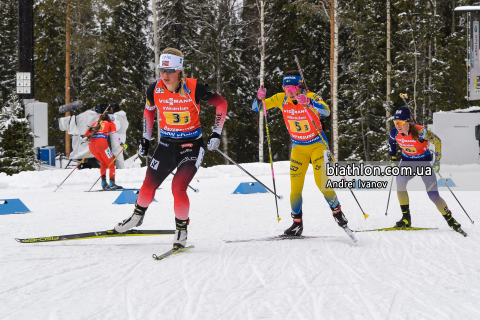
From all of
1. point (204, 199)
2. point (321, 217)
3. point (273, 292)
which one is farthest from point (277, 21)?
point (273, 292)

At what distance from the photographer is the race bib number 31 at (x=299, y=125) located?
531 cm

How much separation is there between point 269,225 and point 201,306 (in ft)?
11.6

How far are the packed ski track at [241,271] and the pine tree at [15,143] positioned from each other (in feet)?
24.5

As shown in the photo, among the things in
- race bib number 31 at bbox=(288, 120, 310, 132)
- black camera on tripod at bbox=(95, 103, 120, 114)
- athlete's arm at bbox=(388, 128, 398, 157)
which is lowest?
athlete's arm at bbox=(388, 128, 398, 157)

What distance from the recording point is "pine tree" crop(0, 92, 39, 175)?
13961 mm

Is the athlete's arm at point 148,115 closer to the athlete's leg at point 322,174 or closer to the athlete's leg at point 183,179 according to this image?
the athlete's leg at point 183,179

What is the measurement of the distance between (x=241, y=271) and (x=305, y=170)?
192cm

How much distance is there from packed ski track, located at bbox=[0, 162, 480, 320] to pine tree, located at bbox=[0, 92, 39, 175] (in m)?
7.45

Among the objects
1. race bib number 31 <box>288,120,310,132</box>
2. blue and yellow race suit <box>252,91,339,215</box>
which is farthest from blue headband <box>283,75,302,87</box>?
race bib number 31 <box>288,120,310,132</box>

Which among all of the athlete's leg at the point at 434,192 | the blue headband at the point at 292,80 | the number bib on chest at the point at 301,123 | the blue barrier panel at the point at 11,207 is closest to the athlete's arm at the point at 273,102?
→ the number bib on chest at the point at 301,123

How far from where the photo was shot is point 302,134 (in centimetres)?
536

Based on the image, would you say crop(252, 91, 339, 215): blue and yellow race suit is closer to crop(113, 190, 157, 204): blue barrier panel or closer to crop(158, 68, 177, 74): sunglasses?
crop(158, 68, 177, 74): sunglasses

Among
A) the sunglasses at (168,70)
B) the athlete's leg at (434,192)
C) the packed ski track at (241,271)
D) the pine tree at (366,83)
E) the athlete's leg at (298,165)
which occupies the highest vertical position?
the pine tree at (366,83)

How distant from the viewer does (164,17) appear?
24297mm
